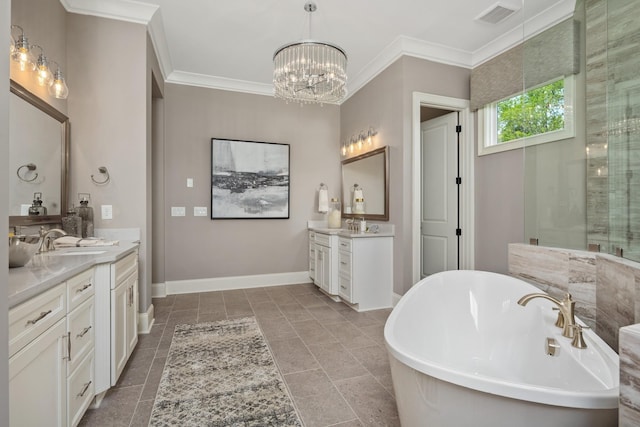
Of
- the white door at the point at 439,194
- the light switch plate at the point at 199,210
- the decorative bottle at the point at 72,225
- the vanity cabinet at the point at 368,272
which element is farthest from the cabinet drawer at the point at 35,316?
the white door at the point at 439,194

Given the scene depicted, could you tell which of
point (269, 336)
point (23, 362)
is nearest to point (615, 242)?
point (269, 336)

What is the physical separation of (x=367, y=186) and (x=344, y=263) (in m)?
1.14

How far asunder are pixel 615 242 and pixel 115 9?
13.2ft

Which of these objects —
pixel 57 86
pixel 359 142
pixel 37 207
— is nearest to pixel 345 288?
pixel 359 142

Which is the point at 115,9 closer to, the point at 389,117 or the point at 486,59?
the point at 389,117

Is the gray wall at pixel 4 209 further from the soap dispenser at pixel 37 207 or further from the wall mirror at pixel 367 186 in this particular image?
the wall mirror at pixel 367 186

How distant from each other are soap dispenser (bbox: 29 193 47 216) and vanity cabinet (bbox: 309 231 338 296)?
8.84 feet

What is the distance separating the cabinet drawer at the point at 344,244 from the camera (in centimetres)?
359

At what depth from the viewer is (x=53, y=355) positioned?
1.30m

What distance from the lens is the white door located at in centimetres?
386

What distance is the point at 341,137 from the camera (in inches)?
195

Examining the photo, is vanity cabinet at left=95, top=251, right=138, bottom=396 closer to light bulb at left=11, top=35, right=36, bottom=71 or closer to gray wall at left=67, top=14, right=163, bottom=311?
gray wall at left=67, top=14, right=163, bottom=311

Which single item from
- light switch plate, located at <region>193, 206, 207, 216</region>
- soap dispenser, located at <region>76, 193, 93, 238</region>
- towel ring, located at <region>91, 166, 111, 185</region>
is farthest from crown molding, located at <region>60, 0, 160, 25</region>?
light switch plate, located at <region>193, 206, 207, 216</region>

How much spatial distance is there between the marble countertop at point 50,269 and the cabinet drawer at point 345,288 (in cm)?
224
